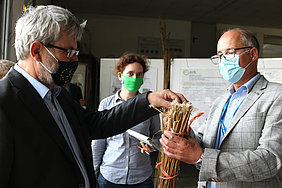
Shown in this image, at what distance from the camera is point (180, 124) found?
1.25 m

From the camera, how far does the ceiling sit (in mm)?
6574

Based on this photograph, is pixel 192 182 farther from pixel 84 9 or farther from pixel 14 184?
pixel 84 9

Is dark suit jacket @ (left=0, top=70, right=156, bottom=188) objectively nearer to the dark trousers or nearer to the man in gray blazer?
the man in gray blazer

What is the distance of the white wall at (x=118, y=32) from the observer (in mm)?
7840

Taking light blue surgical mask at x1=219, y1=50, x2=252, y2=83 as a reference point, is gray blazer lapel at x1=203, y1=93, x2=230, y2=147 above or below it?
below

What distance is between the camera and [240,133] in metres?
1.44

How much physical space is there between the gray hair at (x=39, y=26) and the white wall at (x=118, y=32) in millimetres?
6711

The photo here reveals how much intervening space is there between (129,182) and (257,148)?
3.95 ft

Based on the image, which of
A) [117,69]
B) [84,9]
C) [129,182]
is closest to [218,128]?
[129,182]

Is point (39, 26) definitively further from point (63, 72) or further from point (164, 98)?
point (164, 98)

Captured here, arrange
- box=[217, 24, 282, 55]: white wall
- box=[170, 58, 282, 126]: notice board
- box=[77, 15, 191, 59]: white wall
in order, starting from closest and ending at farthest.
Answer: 1. box=[170, 58, 282, 126]: notice board
2. box=[77, 15, 191, 59]: white wall
3. box=[217, 24, 282, 55]: white wall

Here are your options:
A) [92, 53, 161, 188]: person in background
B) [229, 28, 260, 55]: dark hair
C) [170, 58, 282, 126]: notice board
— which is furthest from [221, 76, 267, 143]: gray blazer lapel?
[170, 58, 282, 126]: notice board

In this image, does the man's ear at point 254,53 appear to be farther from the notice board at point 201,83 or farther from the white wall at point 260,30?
the white wall at point 260,30

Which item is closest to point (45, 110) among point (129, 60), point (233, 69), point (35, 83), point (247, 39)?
point (35, 83)
